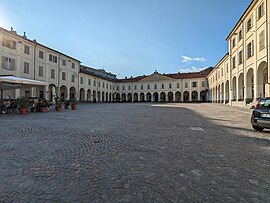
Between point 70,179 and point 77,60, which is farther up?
point 77,60

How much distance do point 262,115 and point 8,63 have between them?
2871 centimetres

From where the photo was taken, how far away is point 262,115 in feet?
20.3

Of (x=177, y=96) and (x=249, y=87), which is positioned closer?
(x=249, y=87)

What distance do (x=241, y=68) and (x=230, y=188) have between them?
23.8 m

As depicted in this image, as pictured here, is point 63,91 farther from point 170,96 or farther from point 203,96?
point 203,96

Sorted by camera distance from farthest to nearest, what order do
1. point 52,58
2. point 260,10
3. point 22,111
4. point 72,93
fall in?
point 72,93 < point 52,58 < point 260,10 < point 22,111

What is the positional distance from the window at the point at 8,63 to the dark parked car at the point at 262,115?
2804 cm

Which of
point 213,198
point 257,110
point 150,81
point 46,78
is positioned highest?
point 150,81

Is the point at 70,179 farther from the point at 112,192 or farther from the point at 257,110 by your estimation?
the point at 257,110

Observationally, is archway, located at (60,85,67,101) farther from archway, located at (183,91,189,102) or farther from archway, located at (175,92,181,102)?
archway, located at (183,91,189,102)

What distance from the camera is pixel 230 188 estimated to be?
2.45 m

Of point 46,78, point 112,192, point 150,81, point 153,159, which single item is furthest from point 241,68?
point 150,81

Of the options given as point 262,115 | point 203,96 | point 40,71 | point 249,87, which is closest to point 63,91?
point 40,71

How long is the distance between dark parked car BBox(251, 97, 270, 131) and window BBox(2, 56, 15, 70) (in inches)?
1104
